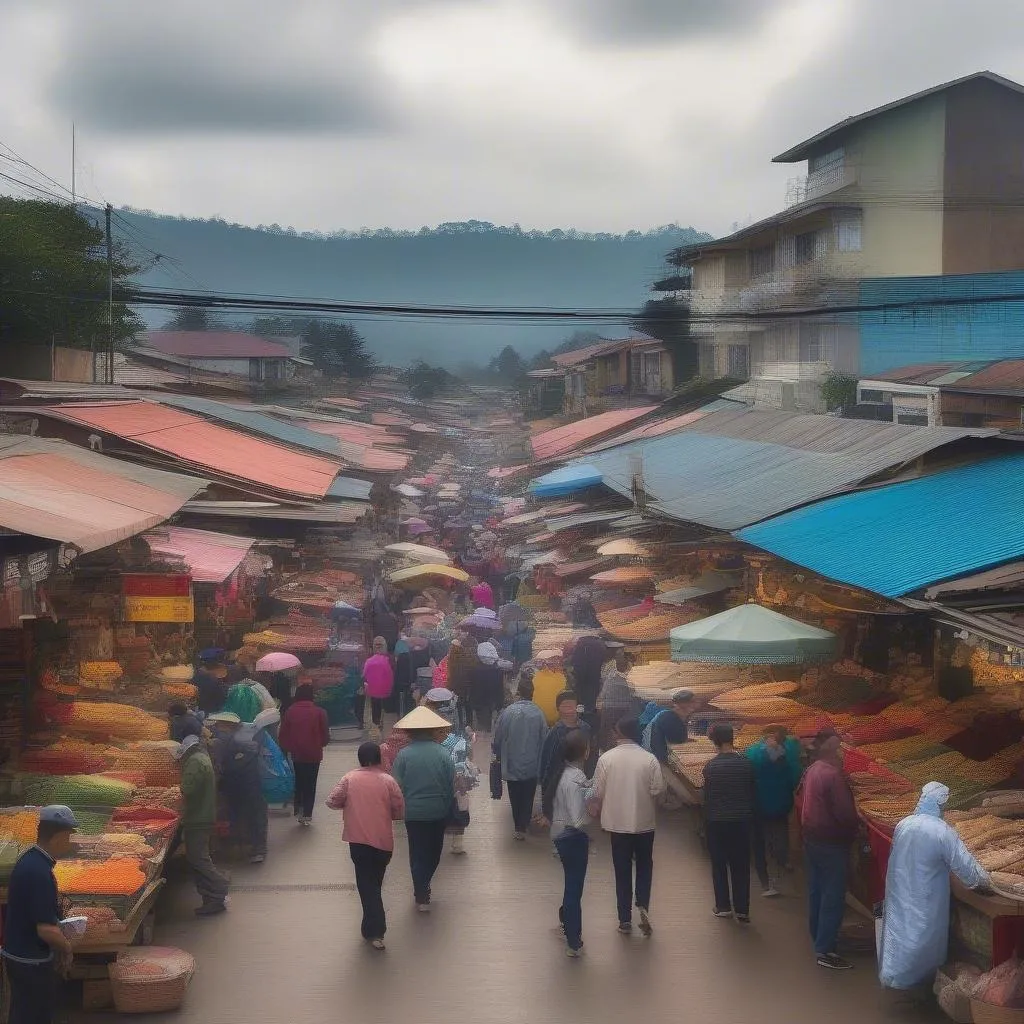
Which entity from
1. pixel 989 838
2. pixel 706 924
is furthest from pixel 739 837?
pixel 989 838

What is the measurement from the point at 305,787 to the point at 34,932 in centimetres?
580

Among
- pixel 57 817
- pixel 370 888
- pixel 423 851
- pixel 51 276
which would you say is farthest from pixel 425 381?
pixel 57 817

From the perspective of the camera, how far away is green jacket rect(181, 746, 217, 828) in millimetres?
9547

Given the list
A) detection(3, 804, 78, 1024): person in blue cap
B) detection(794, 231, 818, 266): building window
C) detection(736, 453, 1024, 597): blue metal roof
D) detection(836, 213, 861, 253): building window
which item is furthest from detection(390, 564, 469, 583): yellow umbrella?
detection(794, 231, 818, 266): building window

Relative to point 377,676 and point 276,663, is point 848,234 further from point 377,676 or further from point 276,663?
point 276,663

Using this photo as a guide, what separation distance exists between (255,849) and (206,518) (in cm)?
810

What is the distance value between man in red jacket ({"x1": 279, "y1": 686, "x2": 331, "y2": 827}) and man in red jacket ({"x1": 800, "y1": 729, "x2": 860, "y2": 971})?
16.1 feet

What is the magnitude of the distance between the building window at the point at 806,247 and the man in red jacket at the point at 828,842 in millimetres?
39186

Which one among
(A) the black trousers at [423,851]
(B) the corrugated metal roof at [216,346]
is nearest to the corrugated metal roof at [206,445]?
(A) the black trousers at [423,851]

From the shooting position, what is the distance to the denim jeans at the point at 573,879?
8.78 m

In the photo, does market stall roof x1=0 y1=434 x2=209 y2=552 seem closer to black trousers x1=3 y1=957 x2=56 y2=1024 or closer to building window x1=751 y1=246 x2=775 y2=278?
black trousers x1=3 y1=957 x2=56 y2=1024

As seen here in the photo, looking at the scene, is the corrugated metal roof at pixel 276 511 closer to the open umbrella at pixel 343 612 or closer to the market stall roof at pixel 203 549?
the market stall roof at pixel 203 549

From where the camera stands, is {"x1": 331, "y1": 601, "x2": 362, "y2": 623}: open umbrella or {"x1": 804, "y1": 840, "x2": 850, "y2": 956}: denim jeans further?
{"x1": 331, "y1": 601, "x2": 362, "y2": 623}: open umbrella

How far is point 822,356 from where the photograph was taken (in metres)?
43.5
